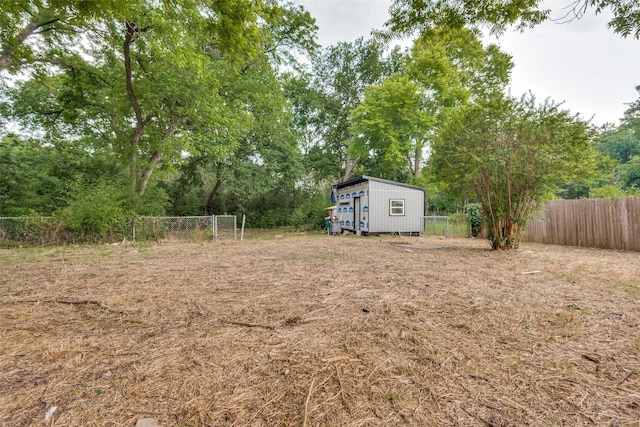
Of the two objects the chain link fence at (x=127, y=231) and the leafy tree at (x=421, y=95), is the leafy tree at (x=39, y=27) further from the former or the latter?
the leafy tree at (x=421, y=95)

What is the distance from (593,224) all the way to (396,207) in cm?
686

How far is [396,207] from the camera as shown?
44.0 feet

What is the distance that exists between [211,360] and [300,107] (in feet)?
79.0

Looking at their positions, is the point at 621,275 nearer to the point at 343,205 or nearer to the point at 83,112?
the point at 343,205

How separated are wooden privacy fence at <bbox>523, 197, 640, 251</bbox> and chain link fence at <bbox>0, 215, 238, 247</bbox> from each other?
10.4 metres

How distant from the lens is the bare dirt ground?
1352 mm

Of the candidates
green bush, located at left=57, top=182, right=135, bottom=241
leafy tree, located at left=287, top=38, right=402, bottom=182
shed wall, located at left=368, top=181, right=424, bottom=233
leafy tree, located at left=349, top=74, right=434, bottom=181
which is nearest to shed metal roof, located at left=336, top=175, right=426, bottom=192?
shed wall, located at left=368, top=181, right=424, bottom=233

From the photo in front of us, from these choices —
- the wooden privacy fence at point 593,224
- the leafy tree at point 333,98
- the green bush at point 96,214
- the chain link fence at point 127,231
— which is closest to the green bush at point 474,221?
the wooden privacy fence at point 593,224

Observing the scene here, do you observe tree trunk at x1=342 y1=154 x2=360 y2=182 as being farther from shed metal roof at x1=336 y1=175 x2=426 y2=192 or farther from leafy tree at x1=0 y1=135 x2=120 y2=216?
leafy tree at x1=0 y1=135 x2=120 y2=216

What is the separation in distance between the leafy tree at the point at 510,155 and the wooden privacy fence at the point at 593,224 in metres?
1.04

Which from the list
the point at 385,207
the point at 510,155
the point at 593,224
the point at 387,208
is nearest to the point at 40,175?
the point at 385,207

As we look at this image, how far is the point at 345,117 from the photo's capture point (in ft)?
75.5

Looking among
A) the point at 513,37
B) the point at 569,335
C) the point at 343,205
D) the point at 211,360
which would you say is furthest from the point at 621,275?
the point at 343,205

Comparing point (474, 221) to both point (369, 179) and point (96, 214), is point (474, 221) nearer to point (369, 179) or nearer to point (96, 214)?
point (369, 179)
